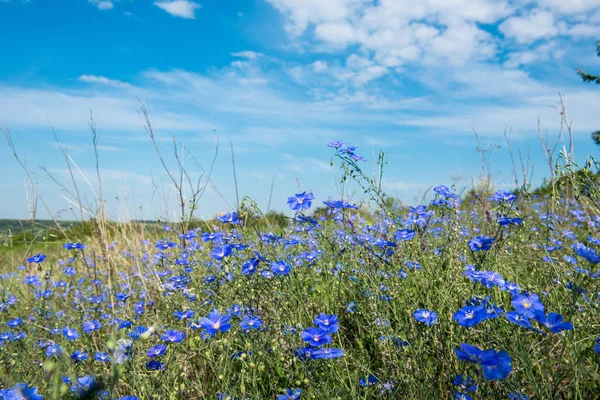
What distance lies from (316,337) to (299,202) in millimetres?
919

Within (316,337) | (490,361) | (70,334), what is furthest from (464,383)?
(70,334)

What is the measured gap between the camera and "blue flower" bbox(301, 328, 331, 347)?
1.76 m

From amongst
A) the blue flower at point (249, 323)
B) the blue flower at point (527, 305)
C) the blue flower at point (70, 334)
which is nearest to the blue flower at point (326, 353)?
the blue flower at point (249, 323)

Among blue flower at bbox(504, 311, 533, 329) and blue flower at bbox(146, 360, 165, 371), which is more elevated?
blue flower at bbox(504, 311, 533, 329)

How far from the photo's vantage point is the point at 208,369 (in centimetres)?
265

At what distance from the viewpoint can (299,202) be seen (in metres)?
2.57

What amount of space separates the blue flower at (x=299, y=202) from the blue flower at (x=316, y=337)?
2.75 feet

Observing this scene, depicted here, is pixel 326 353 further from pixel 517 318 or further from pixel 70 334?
pixel 70 334

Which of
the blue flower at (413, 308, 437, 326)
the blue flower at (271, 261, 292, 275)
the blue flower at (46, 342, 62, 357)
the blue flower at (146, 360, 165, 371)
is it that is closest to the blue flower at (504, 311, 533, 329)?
the blue flower at (413, 308, 437, 326)

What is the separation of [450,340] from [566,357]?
1.90ft

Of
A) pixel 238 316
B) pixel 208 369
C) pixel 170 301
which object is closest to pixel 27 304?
pixel 170 301

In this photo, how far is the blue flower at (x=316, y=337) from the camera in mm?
1757

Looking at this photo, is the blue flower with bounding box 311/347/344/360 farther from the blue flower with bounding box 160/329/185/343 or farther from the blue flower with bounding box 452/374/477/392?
the blue flower with bounding box 160/329/185/343

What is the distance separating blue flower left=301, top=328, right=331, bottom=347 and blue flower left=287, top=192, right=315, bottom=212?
0.84m
